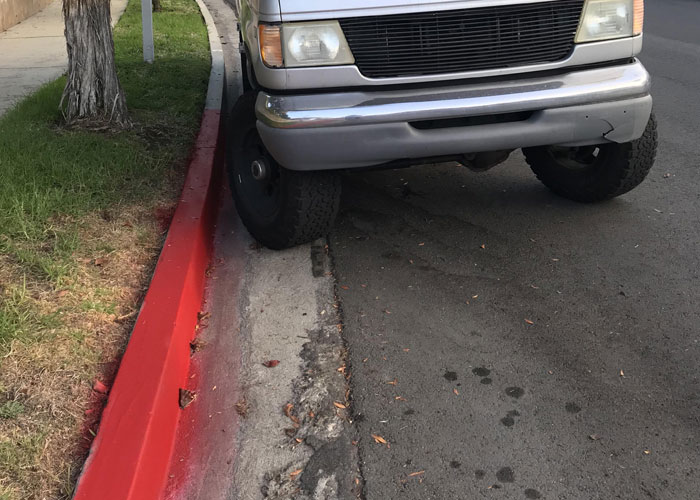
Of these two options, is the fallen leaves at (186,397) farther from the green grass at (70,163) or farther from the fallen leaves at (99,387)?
the green grass at (70,163)

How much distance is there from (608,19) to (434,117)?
0.99 m

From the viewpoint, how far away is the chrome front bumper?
3.59 metres

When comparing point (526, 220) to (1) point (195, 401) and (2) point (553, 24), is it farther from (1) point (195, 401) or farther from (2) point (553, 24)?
(1) point (195, 401)

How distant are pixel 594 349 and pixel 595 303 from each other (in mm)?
409

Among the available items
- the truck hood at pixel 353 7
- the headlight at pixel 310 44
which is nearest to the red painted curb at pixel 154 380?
the headlight at pixel 310 44

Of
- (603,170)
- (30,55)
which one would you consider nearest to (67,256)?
(603,170)

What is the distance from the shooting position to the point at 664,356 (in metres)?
3.26

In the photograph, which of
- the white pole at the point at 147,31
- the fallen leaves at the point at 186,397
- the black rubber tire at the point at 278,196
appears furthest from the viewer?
the white pole at the point at 147,31

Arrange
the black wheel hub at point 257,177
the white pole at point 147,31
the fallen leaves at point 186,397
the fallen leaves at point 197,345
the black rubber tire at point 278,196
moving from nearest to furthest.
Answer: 1. the fallen leaves at point 186,397
2. the fallen leaves at point 197,345
3. the black rubber tire at point 278,196
4. the black wheel hub at point 257,177
5. the white pole at point 147,31

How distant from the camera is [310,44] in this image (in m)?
3.55

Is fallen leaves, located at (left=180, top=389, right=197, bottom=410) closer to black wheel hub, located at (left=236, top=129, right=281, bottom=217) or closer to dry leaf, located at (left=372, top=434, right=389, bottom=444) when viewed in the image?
dry leaf, located at (left=372, top=434, right=389, bottom=444)

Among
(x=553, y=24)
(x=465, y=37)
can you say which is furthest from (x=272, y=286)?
(x=553, y=24)

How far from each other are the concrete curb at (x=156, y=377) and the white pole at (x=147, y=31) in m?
4.15

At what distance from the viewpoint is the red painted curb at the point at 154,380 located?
245 cm
